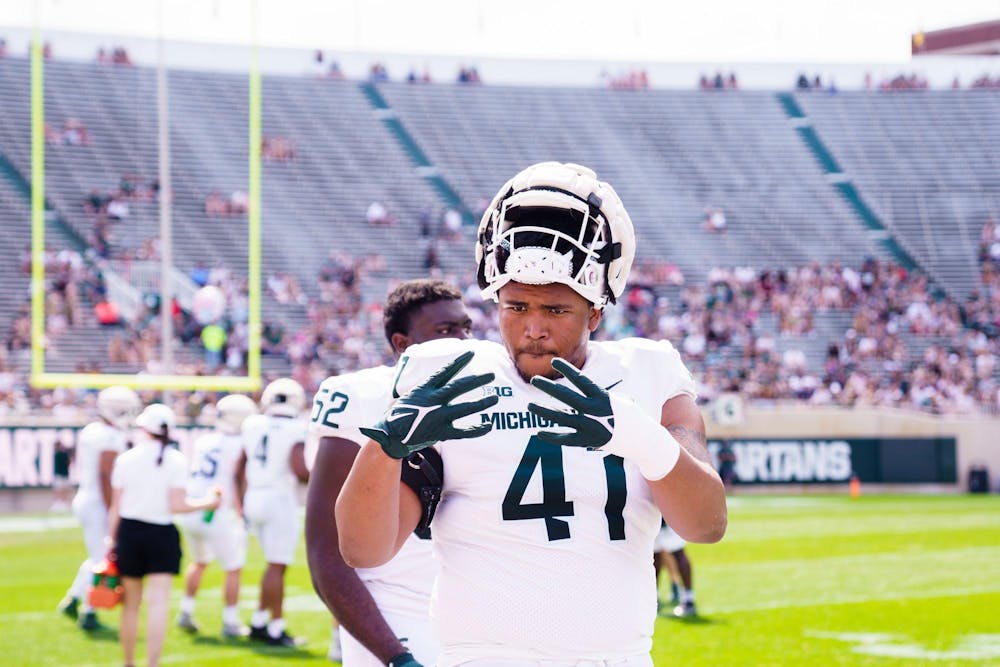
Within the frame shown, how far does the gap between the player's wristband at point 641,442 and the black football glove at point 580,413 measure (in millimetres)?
22

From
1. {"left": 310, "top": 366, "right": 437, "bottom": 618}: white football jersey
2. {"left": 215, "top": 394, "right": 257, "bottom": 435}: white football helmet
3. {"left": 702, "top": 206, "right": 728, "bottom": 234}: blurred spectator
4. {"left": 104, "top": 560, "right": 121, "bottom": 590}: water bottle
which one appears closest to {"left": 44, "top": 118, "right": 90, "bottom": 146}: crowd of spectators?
{"left": 702, "top": 206, "right": 728, "bottom": 234}: blurred spectator

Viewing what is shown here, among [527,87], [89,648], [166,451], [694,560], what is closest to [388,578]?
[166,451]

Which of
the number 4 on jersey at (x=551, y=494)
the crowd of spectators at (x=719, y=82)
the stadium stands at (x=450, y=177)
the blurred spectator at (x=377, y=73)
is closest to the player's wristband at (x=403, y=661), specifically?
the number 4 on jersey at (x=551, y=494)

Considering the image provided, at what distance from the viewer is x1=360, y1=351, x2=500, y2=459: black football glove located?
2338mm

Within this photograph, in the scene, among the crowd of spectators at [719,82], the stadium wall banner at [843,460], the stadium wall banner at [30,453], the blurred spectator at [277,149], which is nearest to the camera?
the stadium wall banner at [30,453]

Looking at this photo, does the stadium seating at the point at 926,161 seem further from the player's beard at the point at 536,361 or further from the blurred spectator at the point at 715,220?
the player's beard at the point at 536,361

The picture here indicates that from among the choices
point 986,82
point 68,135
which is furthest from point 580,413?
point 986,82

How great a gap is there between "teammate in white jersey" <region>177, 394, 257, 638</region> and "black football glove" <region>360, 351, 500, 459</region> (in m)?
7.49

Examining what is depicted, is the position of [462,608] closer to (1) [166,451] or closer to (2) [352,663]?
(2) [352,663]

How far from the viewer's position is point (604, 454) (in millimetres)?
2656

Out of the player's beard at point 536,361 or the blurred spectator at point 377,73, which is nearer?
the player's beard at point 536,361

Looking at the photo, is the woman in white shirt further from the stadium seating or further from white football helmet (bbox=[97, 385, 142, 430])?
the stadium seating

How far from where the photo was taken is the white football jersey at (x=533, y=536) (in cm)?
260

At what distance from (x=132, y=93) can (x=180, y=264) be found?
6.39 metres
